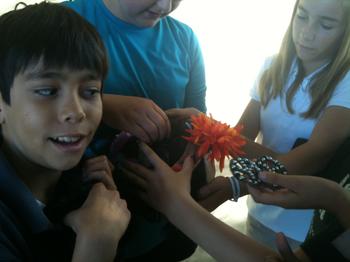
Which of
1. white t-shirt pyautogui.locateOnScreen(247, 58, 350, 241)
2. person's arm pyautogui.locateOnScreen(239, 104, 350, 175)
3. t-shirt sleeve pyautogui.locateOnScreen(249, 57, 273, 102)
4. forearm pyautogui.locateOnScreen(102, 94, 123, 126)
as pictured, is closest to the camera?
forearm pyautogui.locateOnScreen(102, 94, 123, 126)

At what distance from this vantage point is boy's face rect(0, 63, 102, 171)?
0.68 metres

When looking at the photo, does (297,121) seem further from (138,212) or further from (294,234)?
(138,212)

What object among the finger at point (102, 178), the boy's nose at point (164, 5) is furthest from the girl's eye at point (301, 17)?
the finger at point (102, 178)

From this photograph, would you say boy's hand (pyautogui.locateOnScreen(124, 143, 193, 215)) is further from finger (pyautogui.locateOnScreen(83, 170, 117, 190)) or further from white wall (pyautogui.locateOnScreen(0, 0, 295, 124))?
white wall (pyautogui.locateOnScreen(0, 0, 295, 124))

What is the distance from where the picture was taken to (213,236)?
0.76 meters

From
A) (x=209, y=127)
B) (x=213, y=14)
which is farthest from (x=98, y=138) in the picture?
(x=213, y=14)

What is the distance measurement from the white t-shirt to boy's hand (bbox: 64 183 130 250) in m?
0.59

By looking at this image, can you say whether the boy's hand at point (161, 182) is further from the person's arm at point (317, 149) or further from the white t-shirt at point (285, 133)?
the white t-shirt at point (285, 133)

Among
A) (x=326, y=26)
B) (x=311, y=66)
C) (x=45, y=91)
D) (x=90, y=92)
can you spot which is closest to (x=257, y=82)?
(x=311, y=66)

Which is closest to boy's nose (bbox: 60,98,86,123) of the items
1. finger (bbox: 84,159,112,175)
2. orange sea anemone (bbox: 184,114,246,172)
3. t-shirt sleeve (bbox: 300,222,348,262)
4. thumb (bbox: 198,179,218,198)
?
finger (bbox: 84,159,112,175)

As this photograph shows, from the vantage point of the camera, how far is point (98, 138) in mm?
936

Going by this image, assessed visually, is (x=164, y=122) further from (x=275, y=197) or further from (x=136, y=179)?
(x=275, y=197)

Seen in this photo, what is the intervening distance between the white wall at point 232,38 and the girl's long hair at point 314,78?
1.17 meters

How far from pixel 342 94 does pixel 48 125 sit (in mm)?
766
